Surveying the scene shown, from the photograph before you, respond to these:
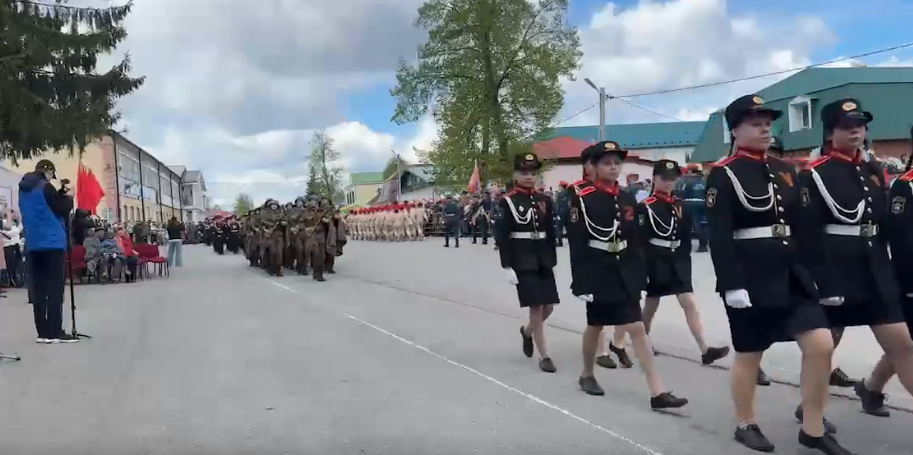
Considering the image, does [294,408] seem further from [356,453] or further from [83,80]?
[83,80]

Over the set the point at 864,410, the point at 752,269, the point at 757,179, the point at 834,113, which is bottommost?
the point at 864,410

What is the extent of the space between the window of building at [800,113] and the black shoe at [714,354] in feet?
117

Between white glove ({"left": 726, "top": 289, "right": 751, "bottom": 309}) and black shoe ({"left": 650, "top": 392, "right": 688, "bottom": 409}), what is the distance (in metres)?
1.41

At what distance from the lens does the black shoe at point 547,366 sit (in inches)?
331

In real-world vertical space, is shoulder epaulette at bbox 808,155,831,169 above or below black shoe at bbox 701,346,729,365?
above

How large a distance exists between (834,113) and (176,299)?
14030 millimetres

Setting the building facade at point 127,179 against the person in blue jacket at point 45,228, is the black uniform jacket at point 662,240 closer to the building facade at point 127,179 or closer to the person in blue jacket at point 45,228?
the person in blue jacket at point 45,228

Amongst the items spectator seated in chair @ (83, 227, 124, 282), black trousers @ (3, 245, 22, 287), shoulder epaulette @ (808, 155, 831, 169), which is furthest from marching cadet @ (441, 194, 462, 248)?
shoulder epaulette @ (808, 155, 831, 169)

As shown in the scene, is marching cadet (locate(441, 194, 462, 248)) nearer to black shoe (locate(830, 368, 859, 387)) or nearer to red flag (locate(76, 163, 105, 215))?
red flag (locate(76, 163, 105, 215))

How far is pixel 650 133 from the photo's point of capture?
102 m

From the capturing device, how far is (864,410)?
6.45 m

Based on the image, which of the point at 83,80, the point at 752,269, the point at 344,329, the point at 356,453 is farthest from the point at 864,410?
the point at 83,80

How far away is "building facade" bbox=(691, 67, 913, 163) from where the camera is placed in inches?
1561

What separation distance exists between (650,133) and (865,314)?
324 feet
